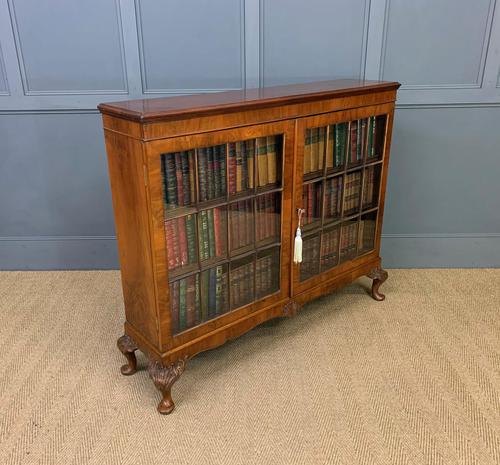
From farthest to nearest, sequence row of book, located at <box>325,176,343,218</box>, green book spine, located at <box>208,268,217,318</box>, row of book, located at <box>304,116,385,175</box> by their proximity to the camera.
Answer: row of book, located at <box>325,176,343,218</box>
row of book, located at <box>304,116,385,175</box>
green book spine, located at <box>208,268,217,318</box>

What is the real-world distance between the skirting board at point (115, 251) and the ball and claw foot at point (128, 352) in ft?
2.70

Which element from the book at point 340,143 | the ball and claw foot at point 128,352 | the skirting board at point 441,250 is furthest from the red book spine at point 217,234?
the skirting board at point 441,250

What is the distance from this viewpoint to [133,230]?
1.47 meters

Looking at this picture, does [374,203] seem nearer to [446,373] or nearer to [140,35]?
[446,373]

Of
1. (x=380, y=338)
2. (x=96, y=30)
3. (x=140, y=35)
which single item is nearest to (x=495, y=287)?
(x=380, y=338)

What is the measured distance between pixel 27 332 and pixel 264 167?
4.02ft

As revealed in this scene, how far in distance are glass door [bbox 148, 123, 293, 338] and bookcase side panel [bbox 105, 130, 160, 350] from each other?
1.6 inches

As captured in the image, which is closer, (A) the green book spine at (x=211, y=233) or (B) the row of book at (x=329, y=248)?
(A) the green book spine at (x=211, y=233)

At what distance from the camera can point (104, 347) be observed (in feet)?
6.25

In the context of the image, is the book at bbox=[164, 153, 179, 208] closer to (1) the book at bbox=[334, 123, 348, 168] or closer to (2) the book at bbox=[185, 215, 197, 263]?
(2) the book at bbox=[185, 215, 197, 263]

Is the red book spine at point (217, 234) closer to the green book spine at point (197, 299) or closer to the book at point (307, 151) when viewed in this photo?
the green book spine at point (197, 299)

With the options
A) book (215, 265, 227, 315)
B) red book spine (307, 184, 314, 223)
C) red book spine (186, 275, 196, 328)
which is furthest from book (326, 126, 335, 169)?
red book spine (186, 275, 196, 328)

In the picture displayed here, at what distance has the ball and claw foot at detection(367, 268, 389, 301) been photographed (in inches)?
85.5

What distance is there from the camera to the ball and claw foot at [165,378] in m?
1.54
